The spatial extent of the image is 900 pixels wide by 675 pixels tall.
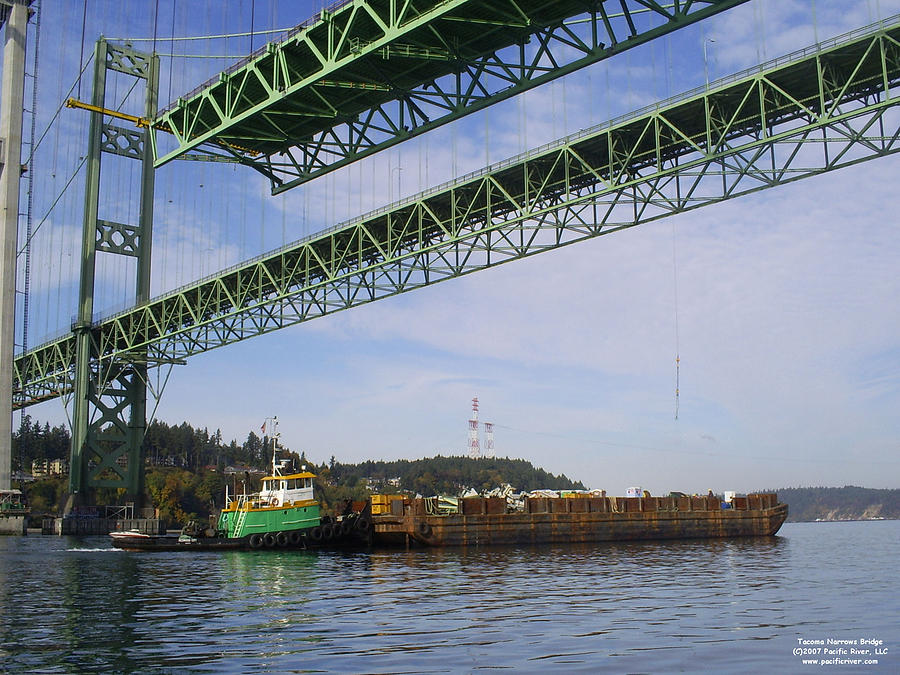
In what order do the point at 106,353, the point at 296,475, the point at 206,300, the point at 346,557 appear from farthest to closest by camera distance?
the point at 106,353 < the point at 206,300 < the point at 296,475 < the point at 346,557

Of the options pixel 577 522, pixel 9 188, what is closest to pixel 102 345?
pixel 9 188

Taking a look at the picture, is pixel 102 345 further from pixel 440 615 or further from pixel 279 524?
pixel 440 615

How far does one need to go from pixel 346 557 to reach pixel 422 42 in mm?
22036

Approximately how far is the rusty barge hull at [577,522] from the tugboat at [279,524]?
5.48 ft

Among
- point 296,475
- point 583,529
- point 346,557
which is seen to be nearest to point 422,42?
point 346,557

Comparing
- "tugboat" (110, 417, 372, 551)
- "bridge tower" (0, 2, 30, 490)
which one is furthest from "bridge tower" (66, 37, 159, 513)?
"tugboat" (110, 417, 372, 551)

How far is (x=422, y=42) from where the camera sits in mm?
23094

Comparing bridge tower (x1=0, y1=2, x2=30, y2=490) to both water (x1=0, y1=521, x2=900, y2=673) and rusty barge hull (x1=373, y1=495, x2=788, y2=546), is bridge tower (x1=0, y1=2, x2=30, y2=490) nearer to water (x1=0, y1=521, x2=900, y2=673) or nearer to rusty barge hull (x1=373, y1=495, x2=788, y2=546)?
water (x1=0, y1=521, x2=900, y2=673)

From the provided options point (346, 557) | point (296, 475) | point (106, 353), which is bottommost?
point (346, 557)

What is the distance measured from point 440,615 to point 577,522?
29753 millimetres

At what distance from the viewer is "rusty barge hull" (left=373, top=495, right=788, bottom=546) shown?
42156 millimetres

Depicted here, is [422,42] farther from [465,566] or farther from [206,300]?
[206,300]

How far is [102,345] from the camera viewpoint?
67812mm

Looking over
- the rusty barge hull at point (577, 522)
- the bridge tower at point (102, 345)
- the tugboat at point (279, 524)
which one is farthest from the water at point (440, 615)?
the bridge tower at point (102, 345)
